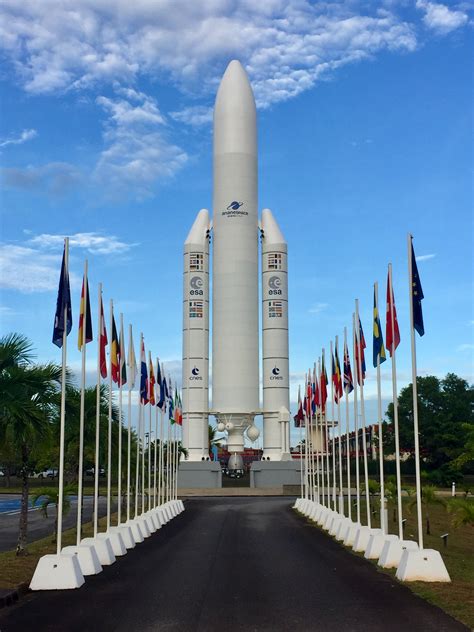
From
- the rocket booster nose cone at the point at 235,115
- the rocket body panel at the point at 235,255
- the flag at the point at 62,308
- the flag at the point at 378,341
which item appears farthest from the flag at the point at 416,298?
the rocket booster nose cone at the point at 235,115

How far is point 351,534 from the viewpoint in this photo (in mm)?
28578

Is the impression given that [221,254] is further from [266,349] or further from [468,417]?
[468,417]

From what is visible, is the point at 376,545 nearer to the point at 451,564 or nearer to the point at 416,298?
the point at 451,564

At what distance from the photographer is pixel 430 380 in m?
107

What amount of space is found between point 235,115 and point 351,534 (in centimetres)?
6004

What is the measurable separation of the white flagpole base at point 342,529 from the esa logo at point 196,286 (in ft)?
170

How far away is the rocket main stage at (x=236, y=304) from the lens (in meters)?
77.9

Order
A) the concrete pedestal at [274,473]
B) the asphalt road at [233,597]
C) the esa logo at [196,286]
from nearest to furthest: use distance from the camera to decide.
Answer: the asphalt road at [233,597], the concrete pedestal at [274,473], the esa logo at [196,286]

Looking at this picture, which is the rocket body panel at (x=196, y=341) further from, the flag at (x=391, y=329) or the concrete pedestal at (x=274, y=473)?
the flag at (x=391, y=329)

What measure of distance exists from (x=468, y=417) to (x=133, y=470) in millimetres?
54831

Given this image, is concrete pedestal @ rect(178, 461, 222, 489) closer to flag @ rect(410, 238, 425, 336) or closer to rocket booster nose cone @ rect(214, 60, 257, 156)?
rocket booster nose cone @ rect(214, 60, 257, 156)

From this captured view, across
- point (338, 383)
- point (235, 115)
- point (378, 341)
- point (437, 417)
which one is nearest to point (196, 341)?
point (235, 115)

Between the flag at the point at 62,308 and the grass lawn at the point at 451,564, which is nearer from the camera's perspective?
the grass lawn at the point at 451,564

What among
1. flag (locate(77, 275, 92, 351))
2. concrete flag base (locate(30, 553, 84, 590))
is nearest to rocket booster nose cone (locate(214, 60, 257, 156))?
flag (locate(77, 275, 92, 351))
